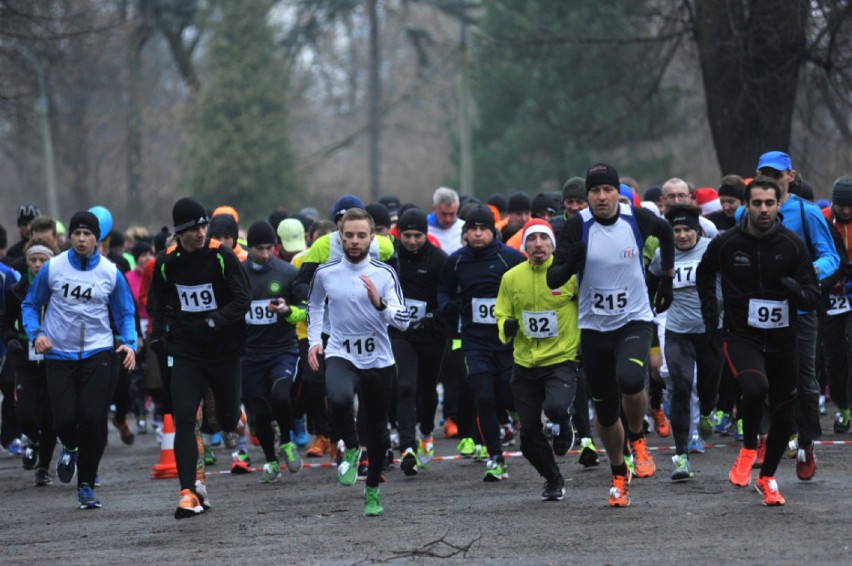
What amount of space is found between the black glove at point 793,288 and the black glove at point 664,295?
0.98 meters

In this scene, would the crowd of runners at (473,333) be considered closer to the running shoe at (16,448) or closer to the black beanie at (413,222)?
the black beanie at (413,222)

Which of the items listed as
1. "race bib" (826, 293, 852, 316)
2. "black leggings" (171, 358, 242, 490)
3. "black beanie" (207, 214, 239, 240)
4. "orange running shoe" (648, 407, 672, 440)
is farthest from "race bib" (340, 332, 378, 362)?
"race bib" (826, 293, 852, 316)

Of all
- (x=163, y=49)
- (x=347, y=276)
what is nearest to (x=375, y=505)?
(x=347, y=276)

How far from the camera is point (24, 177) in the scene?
5925cm

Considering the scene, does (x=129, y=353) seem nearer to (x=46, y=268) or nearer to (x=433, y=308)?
(x=46, y=268)

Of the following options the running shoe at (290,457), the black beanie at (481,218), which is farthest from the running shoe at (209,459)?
the black beanie at (481,218)

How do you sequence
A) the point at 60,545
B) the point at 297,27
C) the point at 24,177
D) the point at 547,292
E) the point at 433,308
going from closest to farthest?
the point at 60,545 → the point at 547,292 → the point at 433,308 → the point at 297,27 → the point at 24,177

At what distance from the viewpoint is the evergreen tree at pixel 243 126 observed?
5344cm

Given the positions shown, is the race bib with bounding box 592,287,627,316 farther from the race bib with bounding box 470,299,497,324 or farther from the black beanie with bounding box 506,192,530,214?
the black beanie with bounding box 506,192,530,214

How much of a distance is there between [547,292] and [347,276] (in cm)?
157

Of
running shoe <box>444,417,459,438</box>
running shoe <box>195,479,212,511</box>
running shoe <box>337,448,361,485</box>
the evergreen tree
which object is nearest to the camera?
running shoe <box>337,448,361,485</box>

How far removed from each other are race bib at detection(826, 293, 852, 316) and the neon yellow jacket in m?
3.55

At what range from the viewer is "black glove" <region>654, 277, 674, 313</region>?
Result: 9.84 m

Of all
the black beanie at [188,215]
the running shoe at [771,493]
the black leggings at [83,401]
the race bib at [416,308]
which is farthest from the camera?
the race bib at [416,308]
